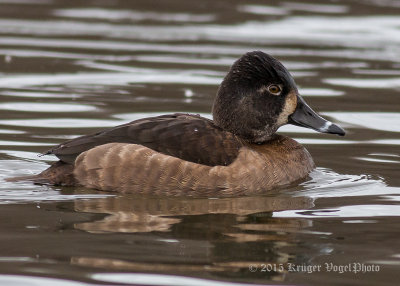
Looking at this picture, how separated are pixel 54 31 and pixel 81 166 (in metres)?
7.72

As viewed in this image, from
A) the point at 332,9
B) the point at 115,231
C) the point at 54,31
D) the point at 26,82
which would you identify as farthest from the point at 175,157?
the point at 332,9

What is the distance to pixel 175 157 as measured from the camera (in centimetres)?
709

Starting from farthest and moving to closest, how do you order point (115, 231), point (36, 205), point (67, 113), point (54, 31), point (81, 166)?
point (54, 31)
point (67, 113)
point (81, 166)
point (36, 205)
point (115, 231)

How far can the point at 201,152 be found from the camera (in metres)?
7.11

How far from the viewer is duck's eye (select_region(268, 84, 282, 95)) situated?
24.9 ft

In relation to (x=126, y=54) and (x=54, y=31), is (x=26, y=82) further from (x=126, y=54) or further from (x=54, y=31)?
(x=54, y=31)

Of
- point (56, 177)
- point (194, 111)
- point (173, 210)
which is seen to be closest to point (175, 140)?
point (173, 210)

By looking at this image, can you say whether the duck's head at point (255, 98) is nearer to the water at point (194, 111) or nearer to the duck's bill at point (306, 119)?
the duck's bill at point (306, 119)

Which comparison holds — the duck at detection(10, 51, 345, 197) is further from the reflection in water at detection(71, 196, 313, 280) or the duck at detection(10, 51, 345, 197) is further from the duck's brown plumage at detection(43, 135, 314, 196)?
the reflection in water at detection(71, 196, 313, 280)

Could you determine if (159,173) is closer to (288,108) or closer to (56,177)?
(56,177)

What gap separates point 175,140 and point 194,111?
3096 millimetres

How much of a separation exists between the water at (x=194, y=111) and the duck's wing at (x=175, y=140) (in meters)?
0.33

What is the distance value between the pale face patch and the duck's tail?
168 cm

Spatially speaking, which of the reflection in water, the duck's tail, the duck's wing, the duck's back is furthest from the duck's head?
the duck's tail
